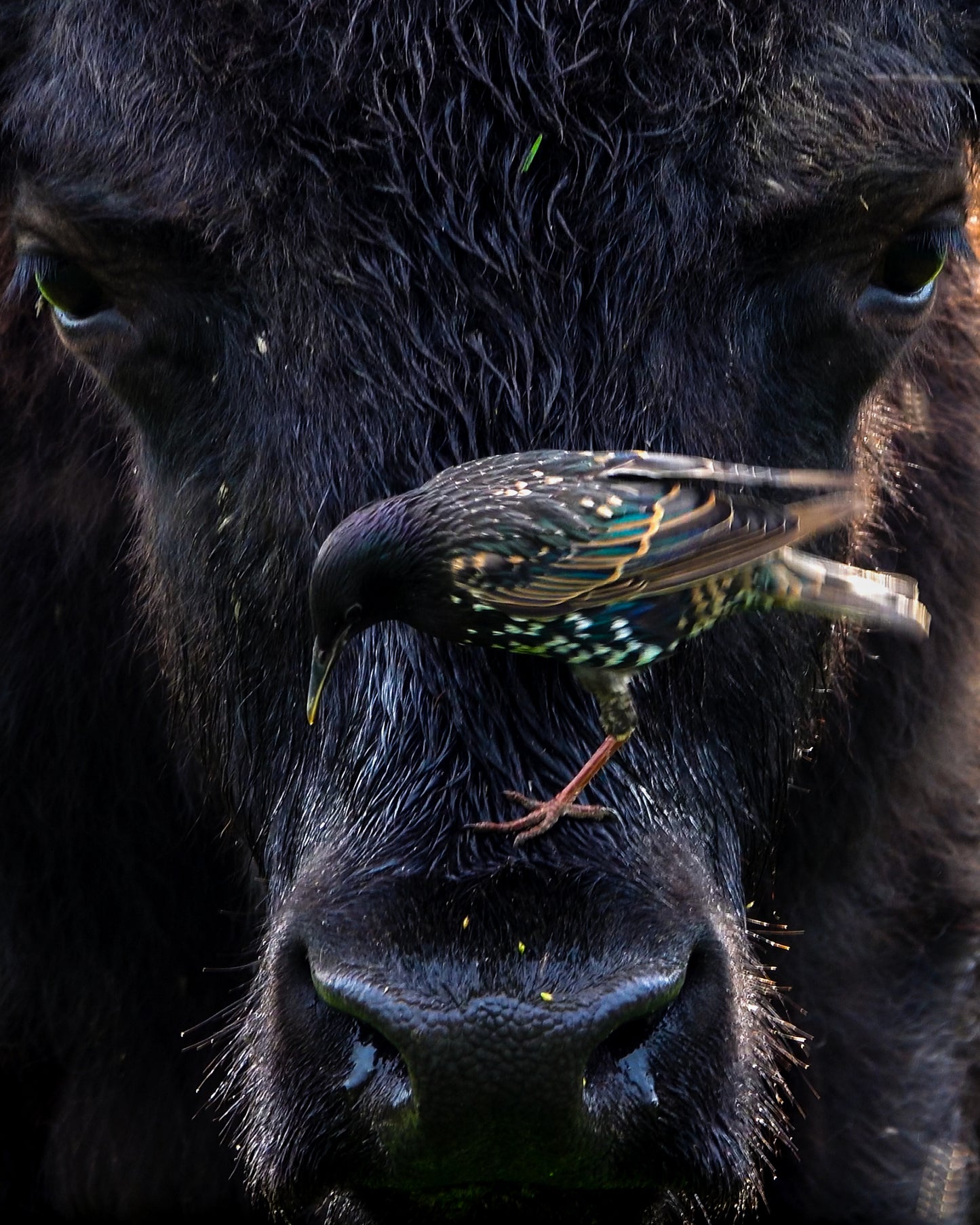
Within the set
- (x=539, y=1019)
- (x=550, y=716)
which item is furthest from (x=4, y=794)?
(x=539, y=1019)

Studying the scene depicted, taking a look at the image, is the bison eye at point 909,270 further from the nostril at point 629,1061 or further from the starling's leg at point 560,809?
the nostril at point 629,1061

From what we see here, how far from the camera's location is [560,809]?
2465mm

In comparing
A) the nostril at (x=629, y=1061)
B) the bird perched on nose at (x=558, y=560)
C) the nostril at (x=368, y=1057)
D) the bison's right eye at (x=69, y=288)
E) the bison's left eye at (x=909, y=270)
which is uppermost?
the bison's right eye at (x=69, y=288)

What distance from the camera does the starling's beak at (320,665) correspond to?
8.21 feet

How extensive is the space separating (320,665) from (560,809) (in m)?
0.39

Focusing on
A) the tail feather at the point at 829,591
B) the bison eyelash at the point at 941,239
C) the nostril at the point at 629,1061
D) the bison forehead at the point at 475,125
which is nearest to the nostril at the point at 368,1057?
the nostril at the point at 629,1061

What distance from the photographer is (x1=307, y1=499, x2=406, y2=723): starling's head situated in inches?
95.1

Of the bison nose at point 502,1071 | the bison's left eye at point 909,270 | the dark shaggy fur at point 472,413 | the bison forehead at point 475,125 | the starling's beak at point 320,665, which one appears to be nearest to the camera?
the bison nose at point 502,1071

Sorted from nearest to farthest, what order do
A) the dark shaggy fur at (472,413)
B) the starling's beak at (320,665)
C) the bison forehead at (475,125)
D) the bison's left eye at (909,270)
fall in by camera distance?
1. the dark shaggy fur at (472,413)
2. the starling's beak at (320,665)
3. the bison forehead at (475,125)
4. the bison's left eye at (909,270)

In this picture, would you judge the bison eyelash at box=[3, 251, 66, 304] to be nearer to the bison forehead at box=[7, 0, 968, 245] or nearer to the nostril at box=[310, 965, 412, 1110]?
the bison forehead at box=[7, 0, 968, 245]

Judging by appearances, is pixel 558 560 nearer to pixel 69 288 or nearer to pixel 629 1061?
pixel 629 1061

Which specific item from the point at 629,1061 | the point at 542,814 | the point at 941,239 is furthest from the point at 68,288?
the point at 629,1061

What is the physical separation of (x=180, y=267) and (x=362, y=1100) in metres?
1.27

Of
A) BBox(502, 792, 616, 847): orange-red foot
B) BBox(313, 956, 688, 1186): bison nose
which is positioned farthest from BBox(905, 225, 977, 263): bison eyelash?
BBox(313, 956, 688, 1186): bison nose
